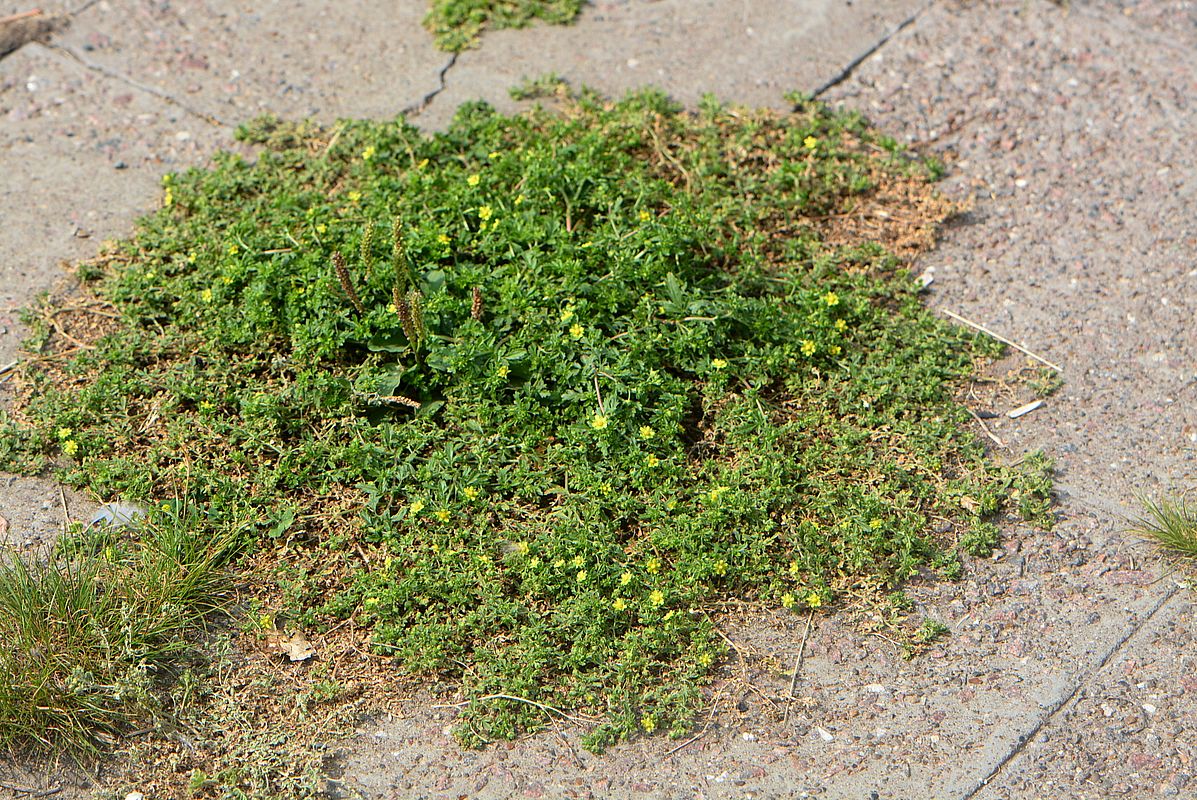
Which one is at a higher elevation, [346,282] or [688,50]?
[346,282]

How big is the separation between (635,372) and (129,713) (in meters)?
1.76

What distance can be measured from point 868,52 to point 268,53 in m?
2.73

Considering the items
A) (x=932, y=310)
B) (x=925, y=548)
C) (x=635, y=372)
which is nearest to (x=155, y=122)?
(x=635, y=372)

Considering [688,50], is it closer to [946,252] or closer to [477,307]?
[946,252]

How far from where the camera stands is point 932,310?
173 inches

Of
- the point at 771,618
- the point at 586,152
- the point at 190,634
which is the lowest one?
the point at 771,618

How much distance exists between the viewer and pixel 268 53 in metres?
5.42

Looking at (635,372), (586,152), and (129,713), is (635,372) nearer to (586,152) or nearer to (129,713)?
(586,152)

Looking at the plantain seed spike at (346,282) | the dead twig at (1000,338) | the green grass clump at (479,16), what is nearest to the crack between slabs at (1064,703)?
the dead twig at (1000,338)

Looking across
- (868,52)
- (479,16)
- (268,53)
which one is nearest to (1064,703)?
(868,52)

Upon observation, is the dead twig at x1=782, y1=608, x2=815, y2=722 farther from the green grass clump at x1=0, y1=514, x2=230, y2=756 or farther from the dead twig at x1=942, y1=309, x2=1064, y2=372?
the green grass clump at x1=0, y1=514, x2=230, y2=756

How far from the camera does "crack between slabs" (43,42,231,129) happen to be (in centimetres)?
509

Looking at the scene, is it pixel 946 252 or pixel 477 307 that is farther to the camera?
pixel 946 252

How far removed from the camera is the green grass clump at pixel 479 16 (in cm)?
551
